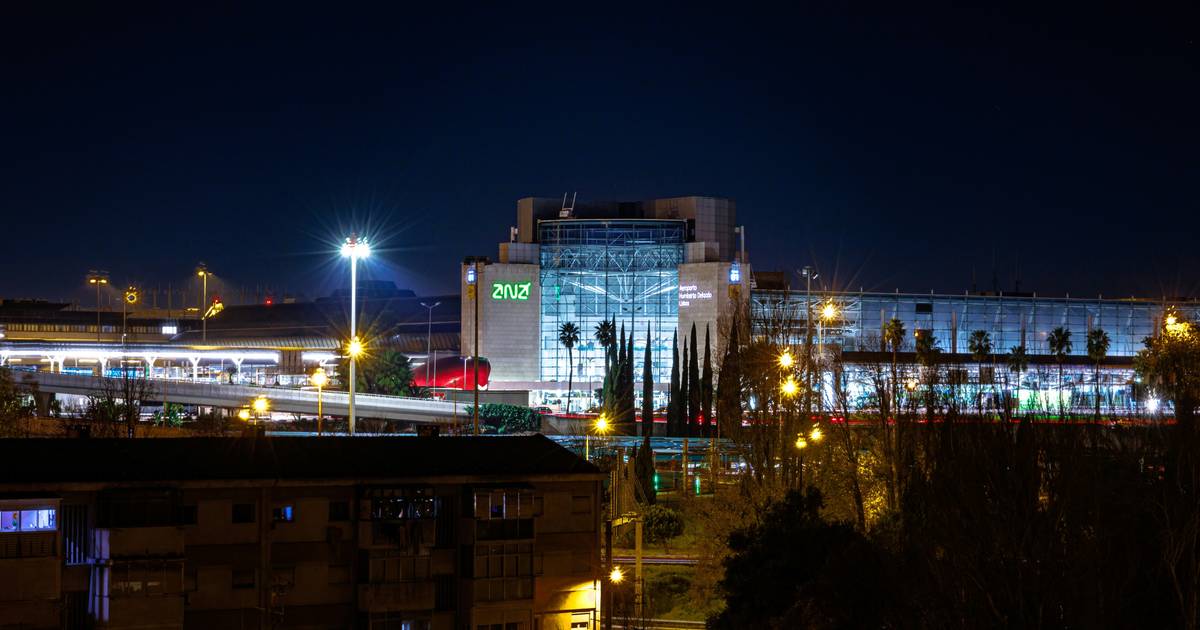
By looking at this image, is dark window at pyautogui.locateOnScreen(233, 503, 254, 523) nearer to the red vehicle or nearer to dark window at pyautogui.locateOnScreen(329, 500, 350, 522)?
dark window at pyautogui.locateOnScreen(329, 500, 350, 522)

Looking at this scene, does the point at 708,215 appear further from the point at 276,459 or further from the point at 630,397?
the point at 276,459

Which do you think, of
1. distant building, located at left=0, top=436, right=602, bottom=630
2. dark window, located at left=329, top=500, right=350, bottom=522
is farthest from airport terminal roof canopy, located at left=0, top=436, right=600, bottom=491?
dark window, located at left=329, top=500, right=350, bottom=522

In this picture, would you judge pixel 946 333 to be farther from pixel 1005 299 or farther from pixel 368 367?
pixel 368 367

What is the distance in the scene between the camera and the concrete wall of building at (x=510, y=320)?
12938 cm

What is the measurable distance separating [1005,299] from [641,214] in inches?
1576

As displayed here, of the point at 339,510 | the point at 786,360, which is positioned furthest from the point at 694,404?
the point at 339,510

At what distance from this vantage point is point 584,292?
130875mm

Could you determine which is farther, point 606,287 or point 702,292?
point 606,287

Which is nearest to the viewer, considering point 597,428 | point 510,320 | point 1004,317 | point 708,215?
point 597,428

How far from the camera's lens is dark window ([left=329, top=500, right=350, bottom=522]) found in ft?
115

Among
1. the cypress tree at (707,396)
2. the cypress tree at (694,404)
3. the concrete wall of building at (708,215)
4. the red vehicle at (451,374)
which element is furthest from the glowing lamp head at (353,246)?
the concrete wall of building at (708,215)

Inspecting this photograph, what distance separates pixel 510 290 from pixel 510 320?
2970 millimetres

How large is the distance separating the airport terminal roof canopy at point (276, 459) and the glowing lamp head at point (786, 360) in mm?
14470

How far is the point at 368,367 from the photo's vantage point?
113812 millimetres
